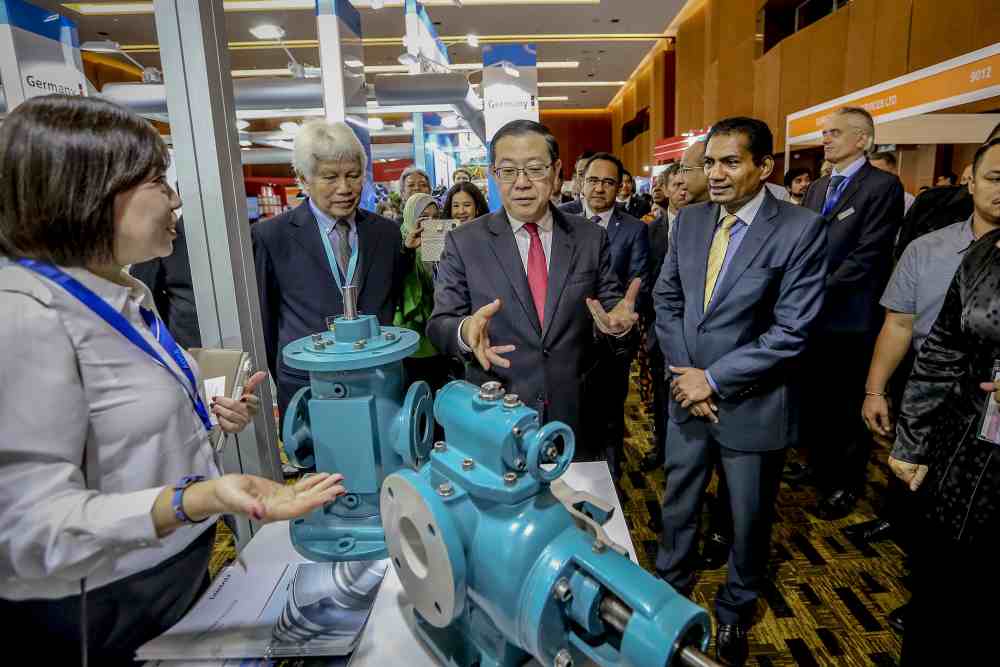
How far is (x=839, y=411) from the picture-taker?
2682 millimetres

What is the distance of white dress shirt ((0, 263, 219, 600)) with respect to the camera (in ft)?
2.13

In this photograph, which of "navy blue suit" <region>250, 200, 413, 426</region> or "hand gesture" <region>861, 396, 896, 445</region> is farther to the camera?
"hand gesture" <region>861, 396, 896, 445</region>

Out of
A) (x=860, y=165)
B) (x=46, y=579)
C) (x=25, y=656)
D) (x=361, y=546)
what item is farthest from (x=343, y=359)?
(x=860, y=165)

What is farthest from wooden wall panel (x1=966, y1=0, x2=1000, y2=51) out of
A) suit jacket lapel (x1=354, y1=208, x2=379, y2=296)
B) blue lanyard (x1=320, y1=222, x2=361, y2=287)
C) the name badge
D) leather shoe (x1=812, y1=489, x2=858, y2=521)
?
blue lanyard (x1=320, y1=222, x2=361, y2=287)

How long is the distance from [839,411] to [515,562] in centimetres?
258

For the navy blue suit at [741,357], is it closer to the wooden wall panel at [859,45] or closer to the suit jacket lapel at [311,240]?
the suit jacket lapel at [311,240]

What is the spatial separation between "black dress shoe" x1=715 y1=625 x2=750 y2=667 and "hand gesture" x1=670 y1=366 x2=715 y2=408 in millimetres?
726

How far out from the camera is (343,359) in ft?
3.25

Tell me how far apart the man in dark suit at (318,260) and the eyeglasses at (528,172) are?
1.56ft

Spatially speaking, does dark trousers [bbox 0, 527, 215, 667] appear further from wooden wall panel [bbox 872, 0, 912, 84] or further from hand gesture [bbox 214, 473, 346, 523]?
wooden wall panel [bbox 872, 0, 912, 84]

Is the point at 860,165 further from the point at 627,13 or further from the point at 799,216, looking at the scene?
the point at 627,13

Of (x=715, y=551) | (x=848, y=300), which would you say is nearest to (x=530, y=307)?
(x=715, y=551)

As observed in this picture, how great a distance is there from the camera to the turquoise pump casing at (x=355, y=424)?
104 centimetres

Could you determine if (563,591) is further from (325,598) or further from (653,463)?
(653,463)
